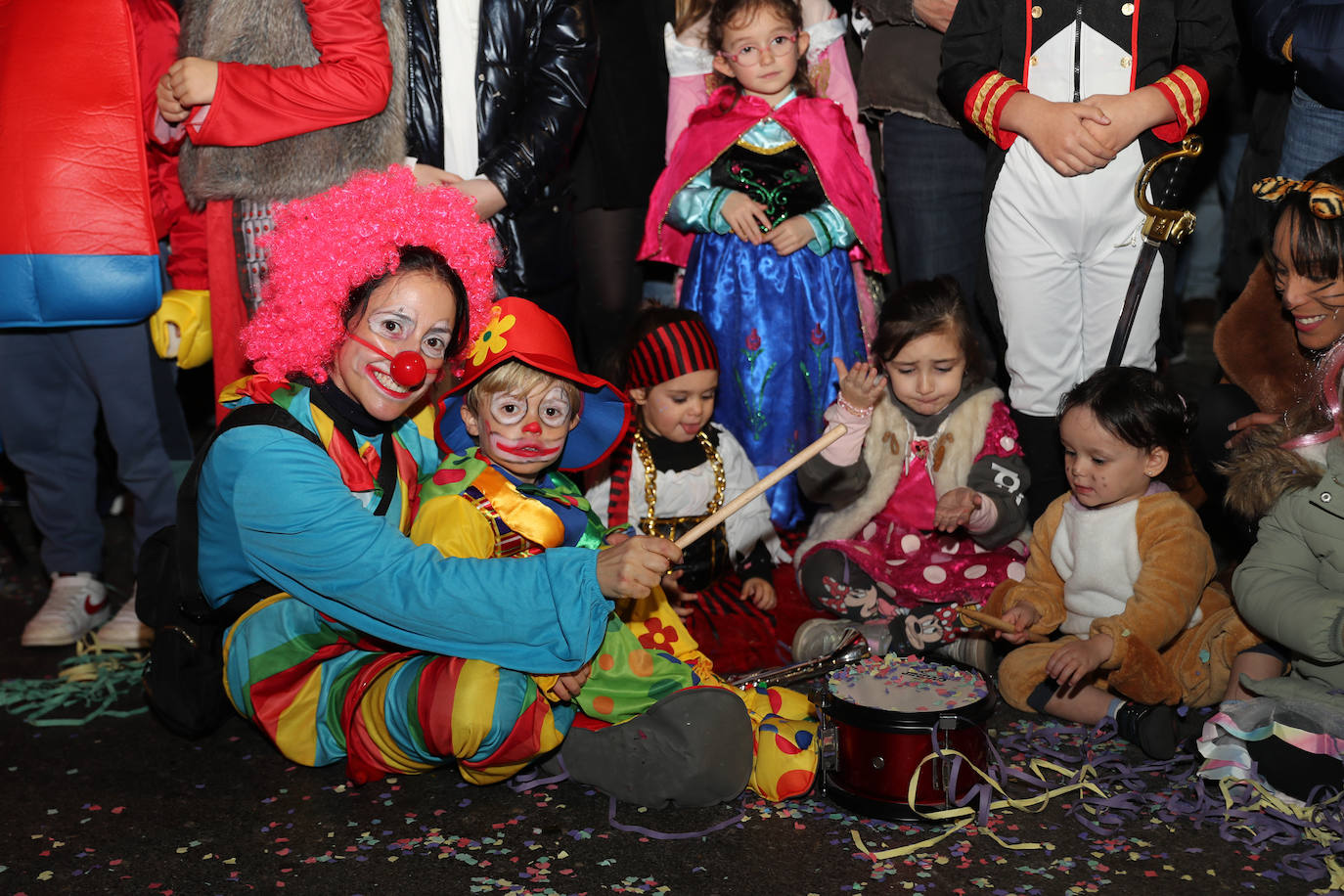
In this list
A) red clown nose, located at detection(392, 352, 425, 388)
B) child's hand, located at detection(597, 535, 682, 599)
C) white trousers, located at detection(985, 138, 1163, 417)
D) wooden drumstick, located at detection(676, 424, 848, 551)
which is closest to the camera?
child's hand, located at detection(597, 535, 682, 599)

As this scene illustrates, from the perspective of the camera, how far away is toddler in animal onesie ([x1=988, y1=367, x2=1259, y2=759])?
279 cm

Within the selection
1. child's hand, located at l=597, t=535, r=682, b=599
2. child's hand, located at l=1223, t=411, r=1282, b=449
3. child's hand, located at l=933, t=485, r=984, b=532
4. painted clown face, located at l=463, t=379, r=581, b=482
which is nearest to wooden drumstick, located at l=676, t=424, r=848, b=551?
child's hand, located at l=597, t=535, r=682, b=599

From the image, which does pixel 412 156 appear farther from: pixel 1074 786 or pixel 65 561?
pixel 1074 786

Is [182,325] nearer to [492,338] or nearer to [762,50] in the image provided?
[492,338]

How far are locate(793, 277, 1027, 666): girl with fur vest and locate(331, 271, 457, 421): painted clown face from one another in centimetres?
110

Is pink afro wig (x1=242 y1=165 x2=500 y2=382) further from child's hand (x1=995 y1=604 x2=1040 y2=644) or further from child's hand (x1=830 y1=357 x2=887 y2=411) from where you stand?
child's hand (x1=995 y1=604 x2=1040 y2=644)

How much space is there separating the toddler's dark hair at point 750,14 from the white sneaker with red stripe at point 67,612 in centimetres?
240

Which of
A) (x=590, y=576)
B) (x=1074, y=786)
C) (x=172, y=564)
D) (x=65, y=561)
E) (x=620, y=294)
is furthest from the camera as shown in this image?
(x=620, y=294)

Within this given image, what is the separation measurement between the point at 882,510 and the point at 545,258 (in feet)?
3.91

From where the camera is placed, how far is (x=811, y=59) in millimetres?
3795

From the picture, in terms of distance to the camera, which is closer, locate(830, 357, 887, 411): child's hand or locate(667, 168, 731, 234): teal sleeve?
locate(830, 357, 887, 411): child's hand

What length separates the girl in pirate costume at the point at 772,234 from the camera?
3.69 m

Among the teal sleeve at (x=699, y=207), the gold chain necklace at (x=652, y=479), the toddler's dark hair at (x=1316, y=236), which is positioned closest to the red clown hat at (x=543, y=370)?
the gold chain necklace at (x=652, y=479)

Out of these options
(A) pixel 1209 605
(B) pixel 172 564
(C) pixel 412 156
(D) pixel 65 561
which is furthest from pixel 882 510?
(D) pixel 65 561
